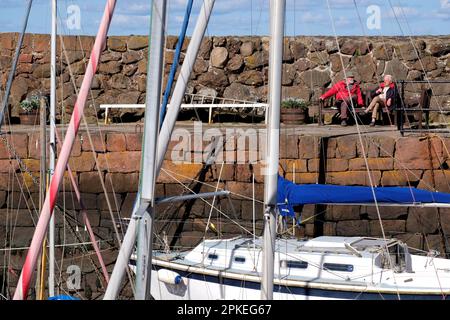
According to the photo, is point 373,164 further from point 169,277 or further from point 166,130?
point 166,130

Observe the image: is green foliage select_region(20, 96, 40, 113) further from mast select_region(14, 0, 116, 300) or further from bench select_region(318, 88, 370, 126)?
mast select_region(14, 0, 116, 300)

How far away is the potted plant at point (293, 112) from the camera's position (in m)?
19.6

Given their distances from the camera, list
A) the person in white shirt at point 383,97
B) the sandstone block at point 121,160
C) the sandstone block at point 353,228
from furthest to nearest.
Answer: the person in white shirt at point 383,97 < the sandstone block at point 121,160 < the sandstone block at point 353,228

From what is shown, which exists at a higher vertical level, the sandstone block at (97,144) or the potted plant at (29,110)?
the potted plant at (29,110)

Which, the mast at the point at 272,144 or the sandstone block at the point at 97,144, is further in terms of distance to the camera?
the sandstone block at the point at 97,144

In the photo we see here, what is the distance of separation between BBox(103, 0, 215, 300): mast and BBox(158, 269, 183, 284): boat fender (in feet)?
11.9

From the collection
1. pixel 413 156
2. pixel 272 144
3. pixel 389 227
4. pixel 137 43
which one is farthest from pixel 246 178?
pixel 272 144

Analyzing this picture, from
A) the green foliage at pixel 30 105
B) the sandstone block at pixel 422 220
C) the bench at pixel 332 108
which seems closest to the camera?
the sandstone block at pixel 422 220

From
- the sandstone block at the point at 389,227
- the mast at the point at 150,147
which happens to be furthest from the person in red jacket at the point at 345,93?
the mast at the point at 150,147

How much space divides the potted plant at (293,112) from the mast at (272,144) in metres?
9.04

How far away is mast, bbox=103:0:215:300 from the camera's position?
9.52 meters

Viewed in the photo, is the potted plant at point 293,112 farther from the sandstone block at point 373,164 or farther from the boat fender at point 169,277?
the boat fender at point 169,277
